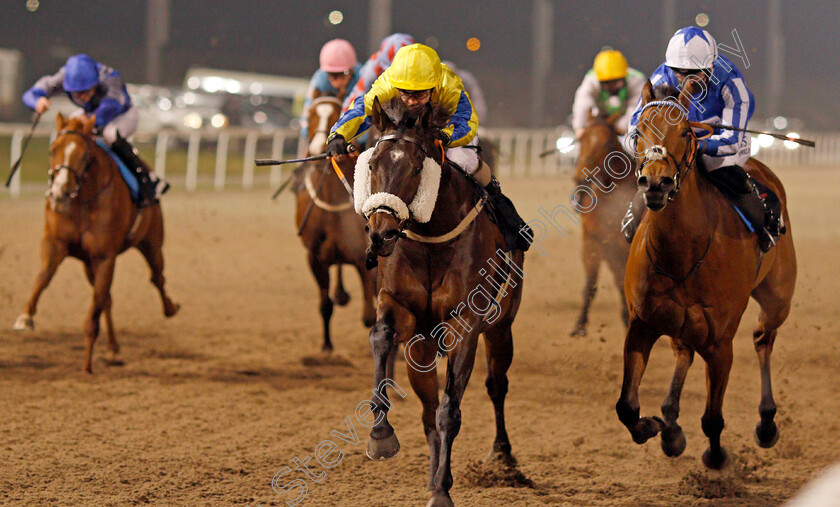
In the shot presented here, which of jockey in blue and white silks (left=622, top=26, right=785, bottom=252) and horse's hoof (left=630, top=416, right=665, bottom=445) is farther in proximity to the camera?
jockey in blue and white silks (left=622, top=26, right=785, bottom=252)

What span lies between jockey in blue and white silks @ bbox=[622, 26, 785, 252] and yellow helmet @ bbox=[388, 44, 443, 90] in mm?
978

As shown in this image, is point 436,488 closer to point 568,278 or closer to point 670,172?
point 670,172

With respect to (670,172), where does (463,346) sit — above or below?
below

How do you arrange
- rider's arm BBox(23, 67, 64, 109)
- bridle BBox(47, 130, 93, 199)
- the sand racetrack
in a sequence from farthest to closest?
rider's arm BBox(23, 67, 64, 109), bridle BBox(47, 130, 93, 199), the sand racetrack

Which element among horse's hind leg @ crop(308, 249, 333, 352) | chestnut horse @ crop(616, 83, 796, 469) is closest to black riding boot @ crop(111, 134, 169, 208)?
horse's hind leg @ crop(308, 249, 333, 352)

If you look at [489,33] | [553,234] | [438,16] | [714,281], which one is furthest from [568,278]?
[489,33]

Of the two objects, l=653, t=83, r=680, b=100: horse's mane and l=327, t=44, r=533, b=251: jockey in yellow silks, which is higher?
l=653, t=83, r=680, b=100: horse's mane

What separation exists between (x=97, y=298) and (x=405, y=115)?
3605 mm

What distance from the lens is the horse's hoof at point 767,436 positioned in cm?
516

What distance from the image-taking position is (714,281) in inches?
171

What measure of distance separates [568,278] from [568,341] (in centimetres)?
316

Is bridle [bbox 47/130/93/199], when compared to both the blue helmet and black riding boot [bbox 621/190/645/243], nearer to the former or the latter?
the blue helmet

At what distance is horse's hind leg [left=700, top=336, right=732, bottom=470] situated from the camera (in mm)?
4480

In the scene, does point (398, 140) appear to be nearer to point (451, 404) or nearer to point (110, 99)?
point (451, 404)
